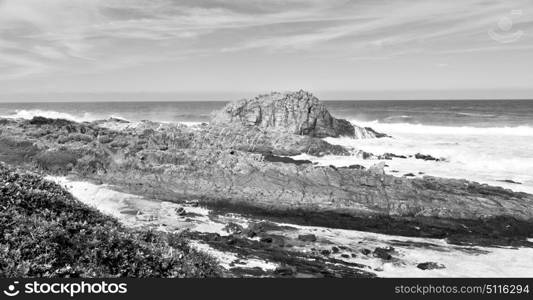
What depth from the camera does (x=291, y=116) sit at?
203 feet

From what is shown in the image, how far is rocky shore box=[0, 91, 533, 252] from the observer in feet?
73.7

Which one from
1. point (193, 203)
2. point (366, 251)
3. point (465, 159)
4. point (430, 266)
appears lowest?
point (430, 266)

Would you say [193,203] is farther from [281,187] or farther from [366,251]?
[366,251]

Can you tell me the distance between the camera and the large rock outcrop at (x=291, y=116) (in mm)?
60969

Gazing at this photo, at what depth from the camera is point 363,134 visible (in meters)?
63.3

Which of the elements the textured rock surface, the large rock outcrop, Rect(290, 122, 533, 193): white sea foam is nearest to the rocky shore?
the textured rock surface

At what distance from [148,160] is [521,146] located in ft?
142

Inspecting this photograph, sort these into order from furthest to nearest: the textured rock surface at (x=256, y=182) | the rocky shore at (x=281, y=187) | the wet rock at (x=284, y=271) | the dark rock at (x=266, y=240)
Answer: the textured rock surface at (x=256, y=182) < the rocky shore at (x=281, y=187) < the dark rock at (x=266, y=240) < the wet rock at (x=284, y=271)

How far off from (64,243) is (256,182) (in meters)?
20.0

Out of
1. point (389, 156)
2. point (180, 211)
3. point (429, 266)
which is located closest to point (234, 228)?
point (180, 211)

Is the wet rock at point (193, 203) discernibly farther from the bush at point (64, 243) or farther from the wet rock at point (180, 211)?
the bush at point (64, 243)

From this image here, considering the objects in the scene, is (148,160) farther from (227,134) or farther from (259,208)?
(227,134)

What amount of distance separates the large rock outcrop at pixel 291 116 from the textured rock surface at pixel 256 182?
29569 millimetres


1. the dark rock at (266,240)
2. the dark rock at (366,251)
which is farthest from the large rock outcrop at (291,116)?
the dark rock at (366,251)
